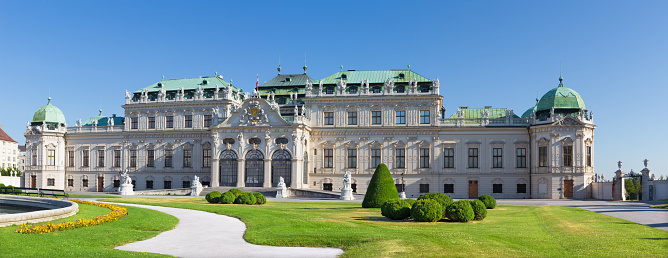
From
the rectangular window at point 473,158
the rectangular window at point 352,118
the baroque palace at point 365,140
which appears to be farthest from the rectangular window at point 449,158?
the rectangular window at point 352,118

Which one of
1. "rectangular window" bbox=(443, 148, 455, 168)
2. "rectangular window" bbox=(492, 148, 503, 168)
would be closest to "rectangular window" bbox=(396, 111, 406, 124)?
"rectangular window" bbox=(443, 148, 455, 168)

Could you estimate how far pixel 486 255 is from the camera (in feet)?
56.1

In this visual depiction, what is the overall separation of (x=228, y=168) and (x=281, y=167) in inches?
262

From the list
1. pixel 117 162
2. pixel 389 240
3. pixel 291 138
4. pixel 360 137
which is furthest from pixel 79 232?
pixel 117 162

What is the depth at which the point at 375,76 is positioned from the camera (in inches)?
2709

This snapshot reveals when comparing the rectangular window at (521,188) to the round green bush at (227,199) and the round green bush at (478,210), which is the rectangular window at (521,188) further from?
the round green bush at (478,210)

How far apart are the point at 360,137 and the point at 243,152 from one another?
44.4 ft

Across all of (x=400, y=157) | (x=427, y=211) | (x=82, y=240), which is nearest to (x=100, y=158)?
(x=400, y=157)

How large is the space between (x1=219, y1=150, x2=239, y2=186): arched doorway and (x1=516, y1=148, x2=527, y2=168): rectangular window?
3169 cm

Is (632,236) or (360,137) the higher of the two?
(360,137)

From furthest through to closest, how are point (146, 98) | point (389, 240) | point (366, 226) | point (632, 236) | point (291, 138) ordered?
point (146, 98) < point (291, 138) < point (366, 226) < point (632, 236) < point (389, 240)

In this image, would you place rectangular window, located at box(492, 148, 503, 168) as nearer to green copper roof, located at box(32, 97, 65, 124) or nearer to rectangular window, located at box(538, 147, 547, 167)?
rectangular window, located at box(538, 147, 547, 167)

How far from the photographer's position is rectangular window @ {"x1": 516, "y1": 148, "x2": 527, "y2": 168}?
2499 inches

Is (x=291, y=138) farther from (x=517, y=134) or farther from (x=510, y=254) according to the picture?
(x=510, y=254)
